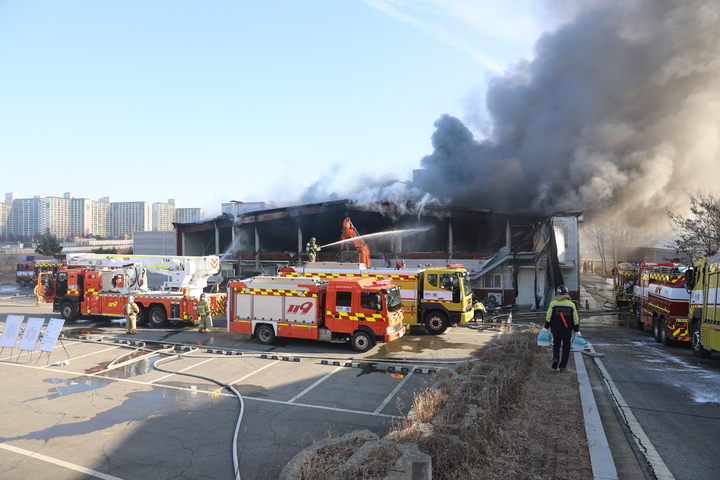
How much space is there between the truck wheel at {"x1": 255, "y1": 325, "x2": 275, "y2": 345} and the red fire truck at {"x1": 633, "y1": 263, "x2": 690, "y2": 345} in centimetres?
1193

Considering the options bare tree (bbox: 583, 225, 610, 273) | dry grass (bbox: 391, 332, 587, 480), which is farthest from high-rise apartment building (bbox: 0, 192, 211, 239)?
dry grass (bbox: 391, 332, 587, 480)

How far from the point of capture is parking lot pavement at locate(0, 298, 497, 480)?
576cm

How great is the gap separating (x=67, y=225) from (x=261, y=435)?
143541mm

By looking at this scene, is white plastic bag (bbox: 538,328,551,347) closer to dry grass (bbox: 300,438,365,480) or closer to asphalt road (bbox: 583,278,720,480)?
asphalt road (bbox: 583,278,720,480)

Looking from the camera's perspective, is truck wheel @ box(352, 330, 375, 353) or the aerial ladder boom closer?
truck wheel @ box(352, 330, 375, 353)

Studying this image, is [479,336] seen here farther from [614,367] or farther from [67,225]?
[67,225]

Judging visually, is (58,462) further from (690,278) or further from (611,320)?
(611,320)

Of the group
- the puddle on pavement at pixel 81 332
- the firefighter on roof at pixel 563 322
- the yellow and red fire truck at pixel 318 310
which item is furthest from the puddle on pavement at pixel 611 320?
the puddle on pavement at pixel 81 332

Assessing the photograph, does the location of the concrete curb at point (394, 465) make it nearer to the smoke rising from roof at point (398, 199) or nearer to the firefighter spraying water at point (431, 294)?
the firefighter spraying water at point (431, 294)

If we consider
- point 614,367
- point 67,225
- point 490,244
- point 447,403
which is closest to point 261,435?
point 447,403

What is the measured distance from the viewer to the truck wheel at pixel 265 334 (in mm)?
14023

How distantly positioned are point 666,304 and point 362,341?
9.47 m

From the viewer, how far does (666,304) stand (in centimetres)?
1410

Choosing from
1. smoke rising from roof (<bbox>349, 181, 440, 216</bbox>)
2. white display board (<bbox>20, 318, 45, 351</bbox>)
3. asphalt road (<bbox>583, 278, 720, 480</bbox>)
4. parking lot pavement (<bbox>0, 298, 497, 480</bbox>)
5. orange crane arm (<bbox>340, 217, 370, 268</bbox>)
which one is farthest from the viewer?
smoke rising from roof (<bbox>349, 181, 440, 216</bbox>)
